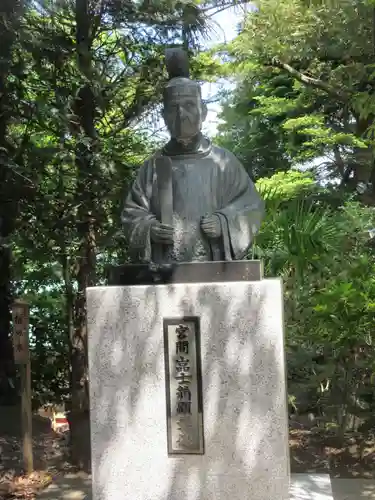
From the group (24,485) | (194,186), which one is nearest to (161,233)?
(194,186)

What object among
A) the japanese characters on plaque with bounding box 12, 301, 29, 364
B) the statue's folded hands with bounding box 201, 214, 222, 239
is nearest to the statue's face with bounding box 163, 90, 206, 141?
the statue's folded hands with bounding box 201, 214, 222, 239

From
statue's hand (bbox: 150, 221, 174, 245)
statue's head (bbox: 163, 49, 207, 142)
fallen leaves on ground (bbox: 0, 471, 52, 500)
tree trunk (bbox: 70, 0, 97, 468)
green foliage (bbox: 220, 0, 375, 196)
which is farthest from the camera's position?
green foliage (bbox: 220, 0, 375, 196)

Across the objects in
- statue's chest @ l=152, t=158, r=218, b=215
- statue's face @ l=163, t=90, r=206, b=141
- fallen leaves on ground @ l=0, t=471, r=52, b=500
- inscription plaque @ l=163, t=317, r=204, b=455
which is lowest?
fallen leaves on ground @ l=0, t=471, r=52, b=500

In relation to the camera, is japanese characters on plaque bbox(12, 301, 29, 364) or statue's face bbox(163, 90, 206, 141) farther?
japanese characters on plaque bbox(12, 301, 29, 364)

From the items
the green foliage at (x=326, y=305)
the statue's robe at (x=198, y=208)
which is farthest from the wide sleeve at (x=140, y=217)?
the green foliage at (x=326, y=305)

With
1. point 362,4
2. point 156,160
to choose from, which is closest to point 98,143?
point 156,160

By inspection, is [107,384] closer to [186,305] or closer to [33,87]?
[186,305]

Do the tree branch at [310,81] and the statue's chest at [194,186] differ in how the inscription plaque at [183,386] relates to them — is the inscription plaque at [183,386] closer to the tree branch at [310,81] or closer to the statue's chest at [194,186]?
the statue's chest at [194,186]

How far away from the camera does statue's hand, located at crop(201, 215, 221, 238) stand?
119 inches

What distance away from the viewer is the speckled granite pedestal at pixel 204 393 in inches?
114

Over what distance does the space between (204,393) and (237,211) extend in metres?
0.95

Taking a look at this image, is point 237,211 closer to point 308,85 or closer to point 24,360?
point 24,360

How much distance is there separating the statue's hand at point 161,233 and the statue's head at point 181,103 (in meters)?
0.54

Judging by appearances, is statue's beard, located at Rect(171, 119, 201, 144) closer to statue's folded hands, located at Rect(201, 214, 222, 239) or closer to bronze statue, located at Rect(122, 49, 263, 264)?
bronze statue, located at Rect(122, 49, 263, 264)
